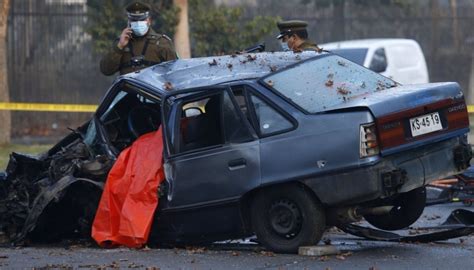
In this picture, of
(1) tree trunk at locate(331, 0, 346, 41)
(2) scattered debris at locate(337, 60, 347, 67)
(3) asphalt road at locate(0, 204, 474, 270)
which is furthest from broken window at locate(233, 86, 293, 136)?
(1) tree trunk at locate(331, 0, 346, 41)

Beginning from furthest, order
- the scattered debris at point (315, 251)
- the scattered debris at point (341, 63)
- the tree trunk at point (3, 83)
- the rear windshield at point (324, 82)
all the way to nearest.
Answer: the tree trunk at point (3, 83) < the scattered debris at point (341, 63) < the rear windshield at point (324, 82) < the scattered debris at point (315, 251)

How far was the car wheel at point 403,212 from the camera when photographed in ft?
30.7

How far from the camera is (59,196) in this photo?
9.34m

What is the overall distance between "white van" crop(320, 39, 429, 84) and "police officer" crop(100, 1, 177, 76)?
32.8 ft

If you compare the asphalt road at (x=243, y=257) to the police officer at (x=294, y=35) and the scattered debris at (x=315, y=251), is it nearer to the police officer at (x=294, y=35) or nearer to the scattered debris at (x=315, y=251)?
the scattered debris at (x=315, y=251)

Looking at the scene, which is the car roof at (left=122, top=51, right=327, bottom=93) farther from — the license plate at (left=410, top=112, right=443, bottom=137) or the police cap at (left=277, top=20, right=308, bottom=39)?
the police cap at (left=277, top=20, right=308, bottom=39)

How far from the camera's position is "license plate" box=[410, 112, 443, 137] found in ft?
27.9

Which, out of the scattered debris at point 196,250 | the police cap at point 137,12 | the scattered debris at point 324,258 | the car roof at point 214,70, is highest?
the police cap at point 137,12

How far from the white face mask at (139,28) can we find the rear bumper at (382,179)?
3815 millimetres

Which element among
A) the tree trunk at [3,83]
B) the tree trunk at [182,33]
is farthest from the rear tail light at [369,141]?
the tree trunk at [182,33]

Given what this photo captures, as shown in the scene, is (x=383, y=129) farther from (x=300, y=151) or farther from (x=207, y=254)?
(x=207, y=254)

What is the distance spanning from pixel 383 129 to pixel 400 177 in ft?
1.21

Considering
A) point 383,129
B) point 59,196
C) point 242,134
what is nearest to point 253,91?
point 242,134

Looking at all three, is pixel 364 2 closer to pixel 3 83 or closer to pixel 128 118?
pixel 3 83
